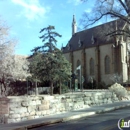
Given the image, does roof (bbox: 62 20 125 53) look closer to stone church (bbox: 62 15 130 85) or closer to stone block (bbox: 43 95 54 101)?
stone church (bbox: 62 15 130 85)

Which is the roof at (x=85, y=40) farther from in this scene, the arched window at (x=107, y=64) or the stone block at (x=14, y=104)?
the stone block at (x=14, y=104)

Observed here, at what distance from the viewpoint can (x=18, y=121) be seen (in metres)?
12.7

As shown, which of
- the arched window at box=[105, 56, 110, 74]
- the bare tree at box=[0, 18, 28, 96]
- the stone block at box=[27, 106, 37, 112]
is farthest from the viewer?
the arched window at box=[105, 56, 110, 74]

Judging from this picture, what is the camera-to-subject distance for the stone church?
221 ft

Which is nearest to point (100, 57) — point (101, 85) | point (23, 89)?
point (101, 85)

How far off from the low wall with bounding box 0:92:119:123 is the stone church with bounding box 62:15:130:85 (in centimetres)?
4035

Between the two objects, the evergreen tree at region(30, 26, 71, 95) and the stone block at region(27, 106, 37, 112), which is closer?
the stone block at region(27, 106, 37, 112)

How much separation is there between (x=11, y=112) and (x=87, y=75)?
219ft

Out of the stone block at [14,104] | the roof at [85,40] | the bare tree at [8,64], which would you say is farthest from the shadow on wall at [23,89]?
the roof at [85,40]

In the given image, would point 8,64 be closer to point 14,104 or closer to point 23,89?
point 23,89

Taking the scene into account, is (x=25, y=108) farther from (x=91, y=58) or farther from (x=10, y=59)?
(x=91, y=58)

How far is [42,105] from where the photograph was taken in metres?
14.5

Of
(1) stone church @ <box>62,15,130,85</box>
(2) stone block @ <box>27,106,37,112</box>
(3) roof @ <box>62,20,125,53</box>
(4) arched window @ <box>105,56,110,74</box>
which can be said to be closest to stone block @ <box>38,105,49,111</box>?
(2) stone block @ <box>27,106,37,112</box>

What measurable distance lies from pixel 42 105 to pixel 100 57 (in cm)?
6127
